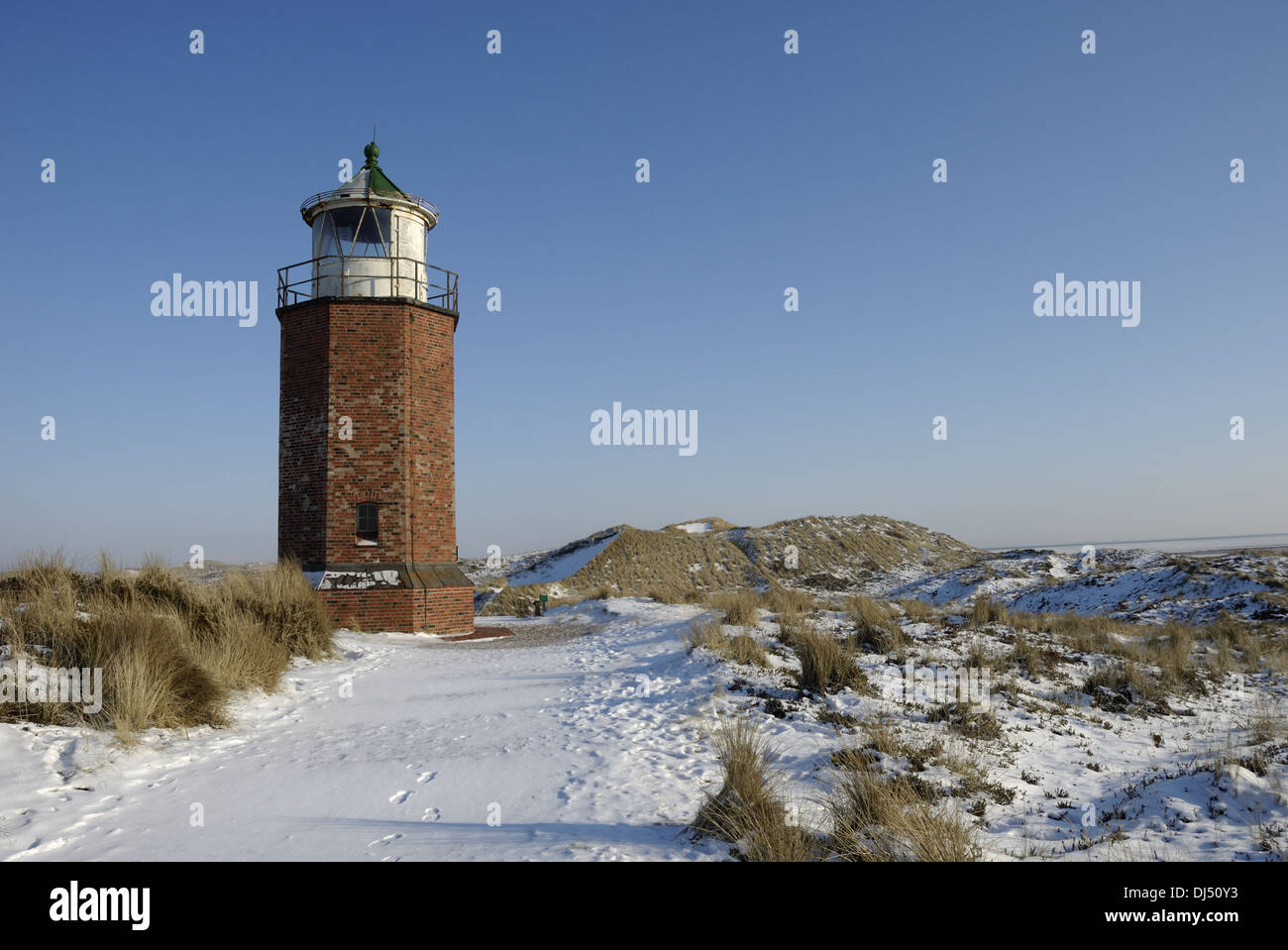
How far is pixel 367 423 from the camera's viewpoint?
1639 centimetres

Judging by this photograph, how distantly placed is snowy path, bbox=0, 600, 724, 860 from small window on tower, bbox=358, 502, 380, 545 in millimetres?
7265

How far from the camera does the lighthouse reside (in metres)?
16.2

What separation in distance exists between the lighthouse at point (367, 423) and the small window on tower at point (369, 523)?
23 millimetres

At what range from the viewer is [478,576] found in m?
49.3

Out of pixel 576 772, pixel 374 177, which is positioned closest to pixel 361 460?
pixel 374 177

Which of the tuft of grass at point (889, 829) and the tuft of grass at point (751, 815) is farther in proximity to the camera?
the tuft of grass at point (751, 815)

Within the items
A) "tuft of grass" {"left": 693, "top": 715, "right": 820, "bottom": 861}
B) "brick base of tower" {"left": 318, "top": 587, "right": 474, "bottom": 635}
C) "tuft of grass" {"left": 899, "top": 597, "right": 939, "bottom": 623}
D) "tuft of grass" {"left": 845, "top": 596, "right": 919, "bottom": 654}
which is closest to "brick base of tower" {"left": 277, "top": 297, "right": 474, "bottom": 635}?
"brick base of tower" {"left": 318, "top": 587, "right": 474, "bottom": 635}

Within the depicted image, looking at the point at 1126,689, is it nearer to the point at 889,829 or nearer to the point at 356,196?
the point at 889,829

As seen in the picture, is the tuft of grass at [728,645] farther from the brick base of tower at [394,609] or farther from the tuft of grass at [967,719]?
the brick base of tower at [394,609]

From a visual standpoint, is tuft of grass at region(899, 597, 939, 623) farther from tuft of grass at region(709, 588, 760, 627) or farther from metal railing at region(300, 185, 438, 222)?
metal railing at region(300, 185, 438, 222)

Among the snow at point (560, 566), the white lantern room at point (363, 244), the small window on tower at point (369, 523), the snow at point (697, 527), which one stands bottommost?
the snow at point (560, 566)

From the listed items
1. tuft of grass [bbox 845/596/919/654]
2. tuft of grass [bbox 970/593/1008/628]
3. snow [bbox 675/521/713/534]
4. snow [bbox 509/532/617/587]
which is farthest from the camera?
snow [bbox 675/521/713/534]

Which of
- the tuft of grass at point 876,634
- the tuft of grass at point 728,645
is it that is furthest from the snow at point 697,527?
the tuft of grass at point 728,645

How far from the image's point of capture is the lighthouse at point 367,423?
639 inches
